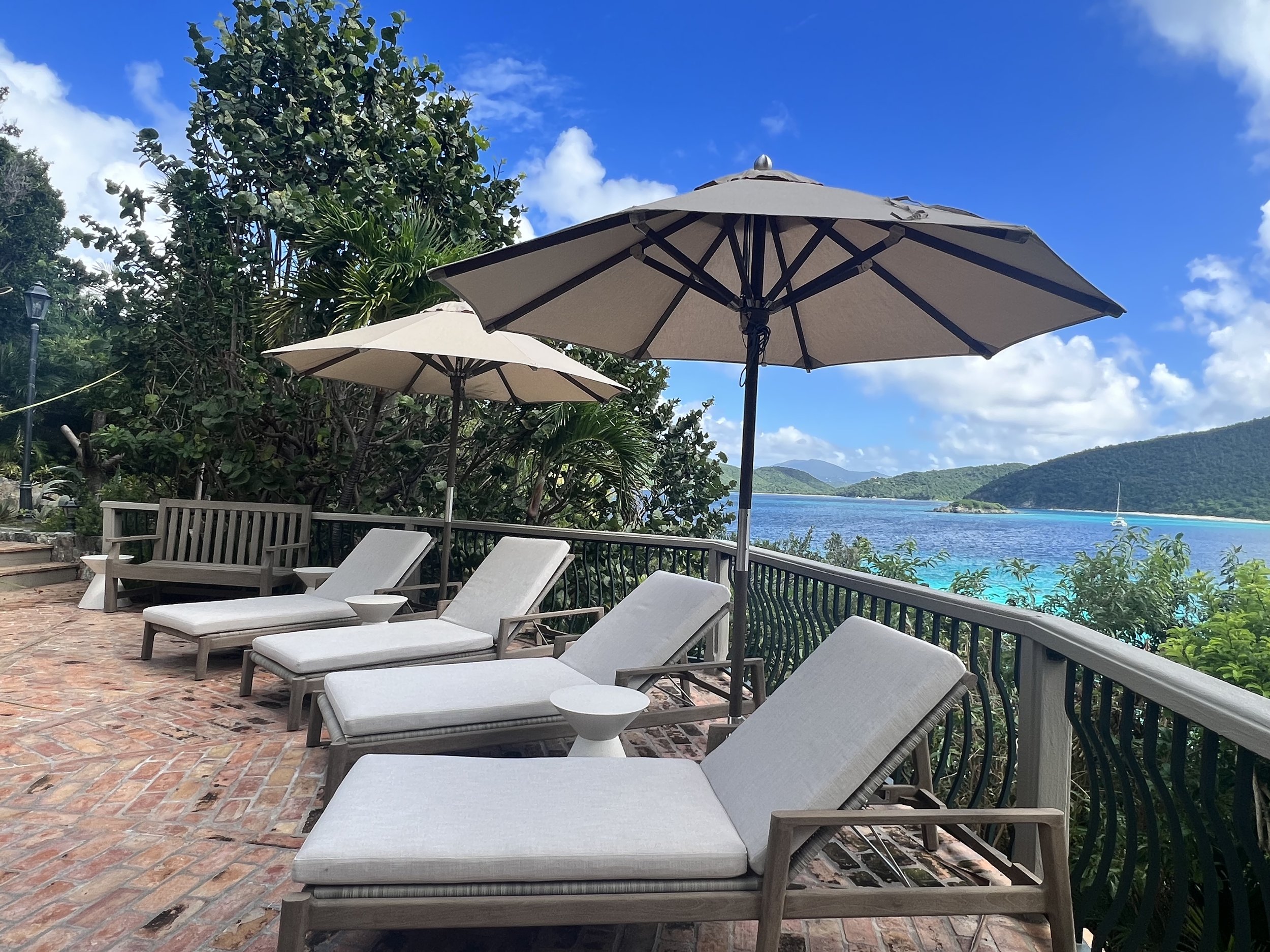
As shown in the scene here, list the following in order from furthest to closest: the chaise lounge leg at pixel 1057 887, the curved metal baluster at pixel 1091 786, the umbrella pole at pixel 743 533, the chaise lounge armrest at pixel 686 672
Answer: the chaise lounge armrest at pixel 686 672, the umbrella pole at pixel 743 533, the curved metal baluster at pixel 1091 786, the chaise lounge leg at pixel 1057 887

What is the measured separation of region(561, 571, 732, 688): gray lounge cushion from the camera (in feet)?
11.3

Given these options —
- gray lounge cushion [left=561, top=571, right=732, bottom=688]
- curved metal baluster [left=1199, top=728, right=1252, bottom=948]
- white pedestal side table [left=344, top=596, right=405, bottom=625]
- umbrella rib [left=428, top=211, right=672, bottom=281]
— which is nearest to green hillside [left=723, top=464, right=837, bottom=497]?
white pedestal side table [left=344, top=596, right=405, bottom=625]

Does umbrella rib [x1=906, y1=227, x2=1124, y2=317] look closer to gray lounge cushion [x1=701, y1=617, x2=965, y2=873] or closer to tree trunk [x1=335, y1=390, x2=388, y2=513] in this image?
gray lounge cushion [x1=701, y1=617, x2=965, y2=873]

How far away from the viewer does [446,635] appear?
4.39m

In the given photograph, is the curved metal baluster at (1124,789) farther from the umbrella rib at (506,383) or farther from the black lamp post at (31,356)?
the black lamp post at (31,356)

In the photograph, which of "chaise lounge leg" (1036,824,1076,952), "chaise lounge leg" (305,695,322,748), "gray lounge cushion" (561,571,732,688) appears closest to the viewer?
"chaise lounge leg" (1036,824,1076,952)

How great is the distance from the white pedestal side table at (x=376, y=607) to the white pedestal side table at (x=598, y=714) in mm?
2241

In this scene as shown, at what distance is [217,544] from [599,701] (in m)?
5.46

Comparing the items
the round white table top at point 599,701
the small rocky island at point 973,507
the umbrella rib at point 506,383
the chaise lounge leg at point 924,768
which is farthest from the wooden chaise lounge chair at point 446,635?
the small rocky island at point 973,507

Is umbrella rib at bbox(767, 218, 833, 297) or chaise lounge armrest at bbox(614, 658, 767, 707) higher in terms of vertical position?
umbrella rib at bbox(767, 218, 833, 297)

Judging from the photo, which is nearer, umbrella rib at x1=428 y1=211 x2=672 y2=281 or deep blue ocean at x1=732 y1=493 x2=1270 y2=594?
umbrella rib at x1=428 y1=211 x2=672 y2=281

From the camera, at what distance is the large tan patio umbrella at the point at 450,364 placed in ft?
15.7

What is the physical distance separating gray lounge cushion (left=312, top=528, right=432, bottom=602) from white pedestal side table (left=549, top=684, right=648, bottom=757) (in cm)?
280

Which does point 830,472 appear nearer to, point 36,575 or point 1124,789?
point 36,575
